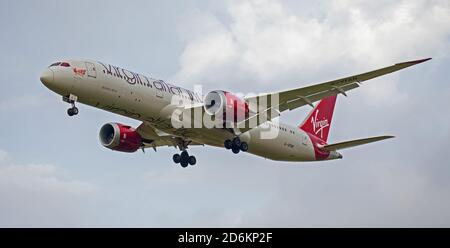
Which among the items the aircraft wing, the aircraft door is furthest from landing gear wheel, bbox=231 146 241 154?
the aircraft door

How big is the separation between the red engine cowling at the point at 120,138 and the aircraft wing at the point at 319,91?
8.16 meters

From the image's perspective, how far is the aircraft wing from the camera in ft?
150

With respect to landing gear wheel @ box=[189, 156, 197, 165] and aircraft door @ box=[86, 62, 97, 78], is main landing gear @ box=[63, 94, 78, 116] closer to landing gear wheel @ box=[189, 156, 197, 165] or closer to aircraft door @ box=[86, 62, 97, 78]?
aircraft door @ box=[86, 62, 97, 78]

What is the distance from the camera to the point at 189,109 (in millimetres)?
49125

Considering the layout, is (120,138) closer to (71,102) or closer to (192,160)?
(192,160)

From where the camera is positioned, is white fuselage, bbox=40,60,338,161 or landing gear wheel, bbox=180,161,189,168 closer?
white fuselage, bbox=40,60,338,161

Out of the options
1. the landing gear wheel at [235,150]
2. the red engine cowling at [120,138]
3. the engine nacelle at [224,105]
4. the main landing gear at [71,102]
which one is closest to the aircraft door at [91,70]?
the main landing gear at [71,102]

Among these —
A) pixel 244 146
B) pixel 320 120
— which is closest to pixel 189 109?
pixel 244 146

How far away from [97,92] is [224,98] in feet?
23.5

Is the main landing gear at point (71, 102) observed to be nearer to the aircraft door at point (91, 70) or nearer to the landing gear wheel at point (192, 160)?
the aircraft door at point (91, 70)

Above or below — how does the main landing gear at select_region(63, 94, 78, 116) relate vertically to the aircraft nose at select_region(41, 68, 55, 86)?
below

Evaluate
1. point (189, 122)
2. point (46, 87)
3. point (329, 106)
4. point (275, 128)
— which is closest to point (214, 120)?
point (189, 122)

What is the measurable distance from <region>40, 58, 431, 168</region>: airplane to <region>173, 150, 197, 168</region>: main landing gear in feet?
0.06

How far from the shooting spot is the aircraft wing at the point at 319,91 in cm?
4578
